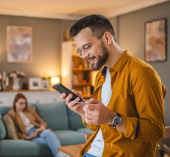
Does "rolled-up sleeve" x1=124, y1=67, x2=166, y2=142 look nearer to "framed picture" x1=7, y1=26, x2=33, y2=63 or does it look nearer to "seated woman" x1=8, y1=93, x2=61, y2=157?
"seated woman" x1=8, y1=93, x2=61, y2=157

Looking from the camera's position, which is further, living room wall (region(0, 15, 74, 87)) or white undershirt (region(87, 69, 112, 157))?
living room wall (region(0, 15, 74, 87))

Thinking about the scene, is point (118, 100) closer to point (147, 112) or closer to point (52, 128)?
point (147, 112)

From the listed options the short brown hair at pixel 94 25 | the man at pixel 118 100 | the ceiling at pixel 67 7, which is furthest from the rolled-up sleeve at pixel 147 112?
the ceiling at pixel 67 7

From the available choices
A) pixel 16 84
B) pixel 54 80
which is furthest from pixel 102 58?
pixel 54 80

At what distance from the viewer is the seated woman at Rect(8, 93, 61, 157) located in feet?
14.8

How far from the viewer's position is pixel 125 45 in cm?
636

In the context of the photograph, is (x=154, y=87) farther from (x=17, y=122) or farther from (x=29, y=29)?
(x=29, y=29)

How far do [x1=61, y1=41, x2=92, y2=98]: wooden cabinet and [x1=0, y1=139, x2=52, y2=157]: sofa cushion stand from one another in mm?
2605

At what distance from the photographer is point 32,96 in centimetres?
649

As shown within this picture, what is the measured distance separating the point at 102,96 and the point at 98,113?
331 millimetres

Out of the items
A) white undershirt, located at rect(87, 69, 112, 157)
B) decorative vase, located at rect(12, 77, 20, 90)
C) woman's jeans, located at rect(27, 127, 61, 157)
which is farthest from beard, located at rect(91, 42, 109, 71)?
decorative vase, located at rect(12, 77, 20, 90)

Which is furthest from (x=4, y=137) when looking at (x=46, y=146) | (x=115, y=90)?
(x=115, y=90)

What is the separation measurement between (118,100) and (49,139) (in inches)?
133

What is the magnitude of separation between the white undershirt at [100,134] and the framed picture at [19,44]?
18.6ft
